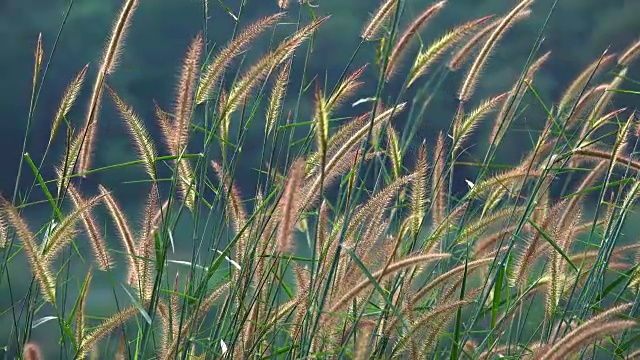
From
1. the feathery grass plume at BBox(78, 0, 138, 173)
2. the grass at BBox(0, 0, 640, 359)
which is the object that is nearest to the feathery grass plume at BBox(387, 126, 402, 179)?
the grass at BBox(0, 0, 640, 359)

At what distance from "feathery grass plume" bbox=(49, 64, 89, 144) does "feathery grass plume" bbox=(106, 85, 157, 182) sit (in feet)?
0.27

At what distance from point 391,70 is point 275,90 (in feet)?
0.63

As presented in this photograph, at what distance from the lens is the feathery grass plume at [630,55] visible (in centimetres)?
162

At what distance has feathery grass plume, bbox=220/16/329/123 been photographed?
1372 mm

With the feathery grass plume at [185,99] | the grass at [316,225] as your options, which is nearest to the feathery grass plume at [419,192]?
the grass at [316,225]

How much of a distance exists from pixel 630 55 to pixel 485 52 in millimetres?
292

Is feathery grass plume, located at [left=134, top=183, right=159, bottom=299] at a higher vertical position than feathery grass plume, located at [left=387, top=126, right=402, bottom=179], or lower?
lower

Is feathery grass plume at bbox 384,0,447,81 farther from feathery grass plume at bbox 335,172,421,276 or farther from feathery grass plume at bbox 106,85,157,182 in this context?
feathery grass plume at bbox 106,85,157,182

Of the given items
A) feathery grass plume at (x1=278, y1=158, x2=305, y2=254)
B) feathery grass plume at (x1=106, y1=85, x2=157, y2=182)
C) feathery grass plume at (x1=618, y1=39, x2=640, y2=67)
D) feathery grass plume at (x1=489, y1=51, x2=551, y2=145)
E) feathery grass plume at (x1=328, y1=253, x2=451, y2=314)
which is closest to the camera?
feathery grass plume at (x1=278, y1=158, x2=305, y2=254)

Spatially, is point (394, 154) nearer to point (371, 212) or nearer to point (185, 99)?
point (371, 212)

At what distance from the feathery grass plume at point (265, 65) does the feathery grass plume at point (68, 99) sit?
23 cm

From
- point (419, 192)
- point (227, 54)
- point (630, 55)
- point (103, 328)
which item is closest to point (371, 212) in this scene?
point (419, 192)

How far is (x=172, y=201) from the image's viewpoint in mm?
1460

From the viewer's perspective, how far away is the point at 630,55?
1.63m
